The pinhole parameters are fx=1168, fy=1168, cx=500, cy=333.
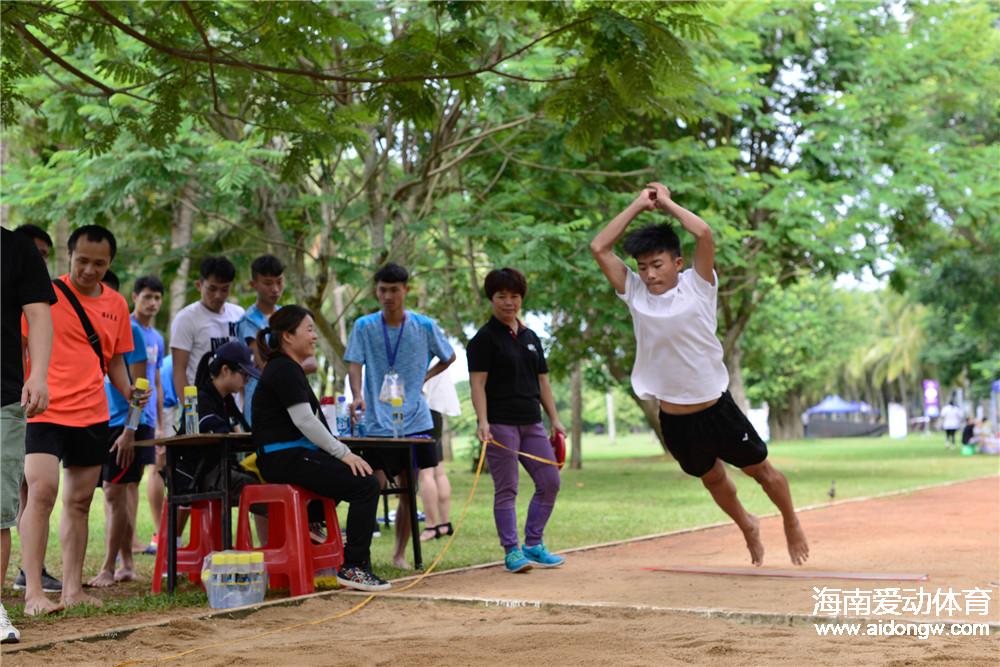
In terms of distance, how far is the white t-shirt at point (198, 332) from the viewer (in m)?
8.09

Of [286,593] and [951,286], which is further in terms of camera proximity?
[951,286]

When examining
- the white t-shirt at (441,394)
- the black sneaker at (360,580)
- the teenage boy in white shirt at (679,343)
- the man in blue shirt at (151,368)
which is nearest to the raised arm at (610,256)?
the teenage boy in white shirt at (679,343)

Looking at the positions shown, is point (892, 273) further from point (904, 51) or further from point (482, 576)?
point (482, 576)

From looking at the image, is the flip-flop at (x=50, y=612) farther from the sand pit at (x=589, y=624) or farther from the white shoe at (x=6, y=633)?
the white shoe at (x=6, y=633)

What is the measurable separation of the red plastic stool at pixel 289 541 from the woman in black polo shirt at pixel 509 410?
1382mm

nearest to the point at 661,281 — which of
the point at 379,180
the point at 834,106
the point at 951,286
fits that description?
the point at 379,180

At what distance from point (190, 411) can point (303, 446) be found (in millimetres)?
881

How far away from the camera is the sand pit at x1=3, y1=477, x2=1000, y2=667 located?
15.6ft

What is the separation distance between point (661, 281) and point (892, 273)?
1566cm

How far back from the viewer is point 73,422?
20.7 ft

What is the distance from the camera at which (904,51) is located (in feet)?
65.6

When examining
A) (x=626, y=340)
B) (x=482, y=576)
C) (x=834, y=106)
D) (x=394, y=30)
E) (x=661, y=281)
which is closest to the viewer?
(x=661, y=281)

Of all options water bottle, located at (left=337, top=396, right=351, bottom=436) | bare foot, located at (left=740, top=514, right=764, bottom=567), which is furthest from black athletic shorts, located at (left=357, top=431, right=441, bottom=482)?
bare foot, located at (left=740, top=514, right=764, bottom=567)

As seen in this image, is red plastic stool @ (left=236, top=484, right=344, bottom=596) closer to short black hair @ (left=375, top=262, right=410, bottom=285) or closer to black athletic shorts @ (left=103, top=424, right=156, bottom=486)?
black athletic shorts @ (left=103, top=424, right=156, bottom=486)
